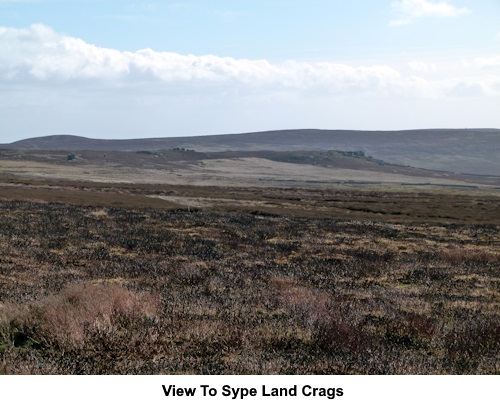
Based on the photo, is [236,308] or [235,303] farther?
[235,303]

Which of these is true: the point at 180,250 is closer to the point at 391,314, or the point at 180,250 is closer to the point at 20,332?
the point at 391,314

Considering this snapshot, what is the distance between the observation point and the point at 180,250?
1830 cm

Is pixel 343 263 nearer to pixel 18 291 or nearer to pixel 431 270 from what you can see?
pixel 431 270

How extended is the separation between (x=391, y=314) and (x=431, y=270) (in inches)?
327

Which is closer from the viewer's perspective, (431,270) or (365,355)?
(365,355)

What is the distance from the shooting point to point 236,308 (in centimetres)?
825

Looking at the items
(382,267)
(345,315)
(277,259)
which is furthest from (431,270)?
(345,315)

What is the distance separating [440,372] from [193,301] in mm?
4501

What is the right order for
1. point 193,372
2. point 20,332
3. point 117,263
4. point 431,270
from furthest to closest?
point 431,270, point 117,263, point 20,332, point 193,372

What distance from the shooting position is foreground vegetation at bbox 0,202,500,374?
5.57 meters

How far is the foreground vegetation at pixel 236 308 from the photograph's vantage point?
219 inches

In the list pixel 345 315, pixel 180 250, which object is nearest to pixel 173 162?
pixel 180 250

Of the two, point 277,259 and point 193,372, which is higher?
point 193,372

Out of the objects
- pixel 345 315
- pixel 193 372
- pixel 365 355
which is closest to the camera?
pixel 193 372
